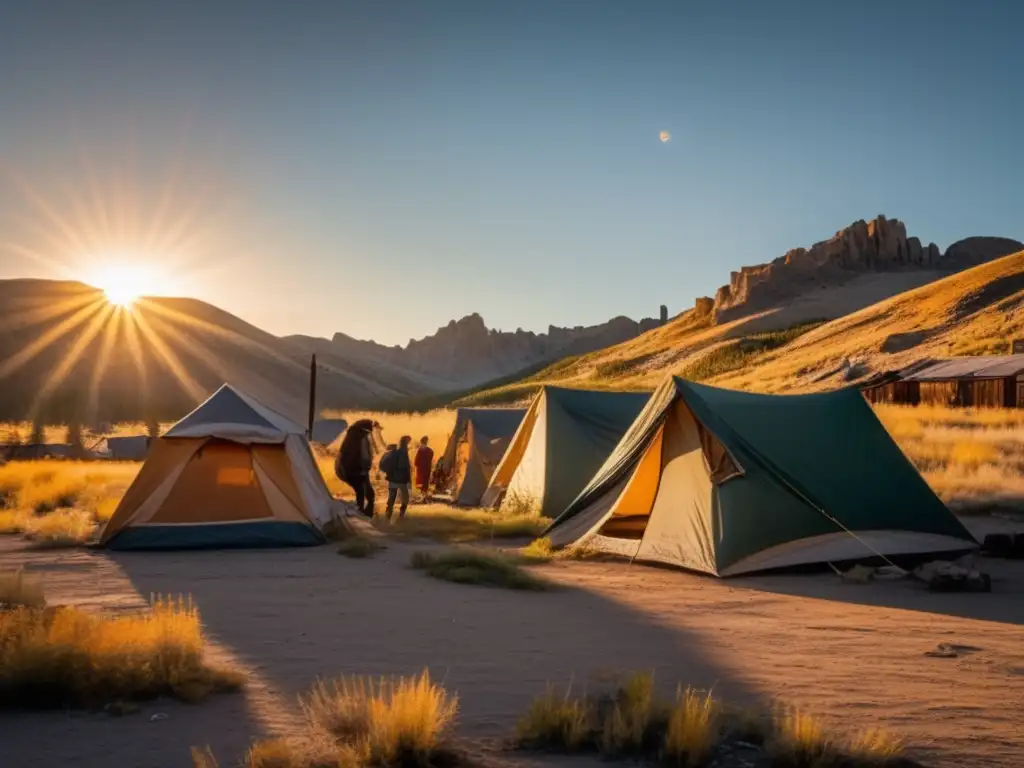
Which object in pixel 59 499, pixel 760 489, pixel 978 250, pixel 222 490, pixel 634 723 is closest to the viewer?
pixel 634 723

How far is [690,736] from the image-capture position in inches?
201

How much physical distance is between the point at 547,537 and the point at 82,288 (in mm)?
130184

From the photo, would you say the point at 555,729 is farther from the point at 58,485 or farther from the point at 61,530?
the point at 58,485

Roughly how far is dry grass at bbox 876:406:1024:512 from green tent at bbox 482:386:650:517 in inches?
258

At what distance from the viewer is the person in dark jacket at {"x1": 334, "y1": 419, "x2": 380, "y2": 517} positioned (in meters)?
19.6

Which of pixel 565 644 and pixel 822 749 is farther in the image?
pixel 565 644

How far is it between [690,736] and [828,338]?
245 feet

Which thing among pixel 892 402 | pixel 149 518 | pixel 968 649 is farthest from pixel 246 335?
pixel 968 649

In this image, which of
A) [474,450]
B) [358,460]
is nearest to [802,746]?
[358,460]

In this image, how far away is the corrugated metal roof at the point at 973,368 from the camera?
40562 mm

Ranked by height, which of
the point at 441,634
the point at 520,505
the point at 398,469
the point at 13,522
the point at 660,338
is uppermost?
the point at 660,338

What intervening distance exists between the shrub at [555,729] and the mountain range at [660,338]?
163ft

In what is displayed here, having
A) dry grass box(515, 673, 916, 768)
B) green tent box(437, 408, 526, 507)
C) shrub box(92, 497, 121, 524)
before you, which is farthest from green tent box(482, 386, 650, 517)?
dry grass box(515, 673, 916, 768)

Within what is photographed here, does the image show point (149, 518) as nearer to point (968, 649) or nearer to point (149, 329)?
point (968, 649)
